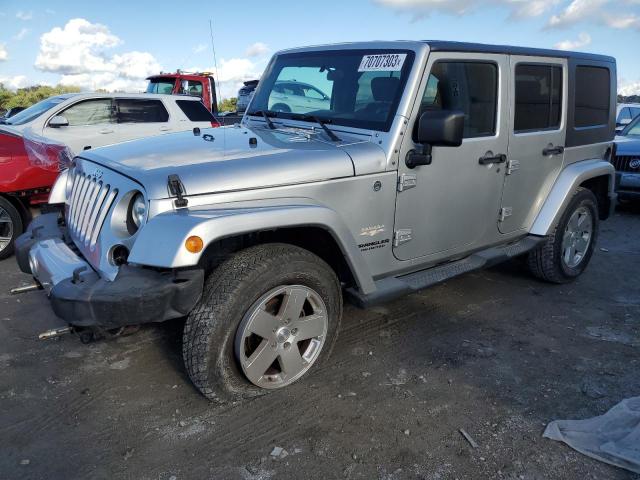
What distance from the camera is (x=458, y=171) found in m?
3.55

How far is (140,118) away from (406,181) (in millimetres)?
6040

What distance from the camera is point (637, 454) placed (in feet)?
7.84

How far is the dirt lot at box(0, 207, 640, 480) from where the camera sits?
96.3 inches

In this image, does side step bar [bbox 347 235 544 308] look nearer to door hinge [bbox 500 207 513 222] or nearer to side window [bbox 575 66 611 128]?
door hinge [bbox 500 207 513 222]

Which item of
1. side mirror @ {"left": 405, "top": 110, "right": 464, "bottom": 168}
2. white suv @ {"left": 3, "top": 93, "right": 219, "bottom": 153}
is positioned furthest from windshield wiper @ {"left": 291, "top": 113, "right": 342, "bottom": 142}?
white suv @ {"left": 3, "top": 93, "right": 219, "bottom": 153}

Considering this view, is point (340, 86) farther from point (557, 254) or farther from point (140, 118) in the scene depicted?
point (140, 118)

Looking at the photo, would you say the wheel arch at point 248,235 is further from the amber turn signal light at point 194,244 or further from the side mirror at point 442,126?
the side mirror at point 442,126

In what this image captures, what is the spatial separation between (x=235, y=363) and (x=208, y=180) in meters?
0.98

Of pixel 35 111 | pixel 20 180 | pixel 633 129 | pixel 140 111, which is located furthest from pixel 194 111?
pixel 633 129

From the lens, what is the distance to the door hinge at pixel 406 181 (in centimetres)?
320

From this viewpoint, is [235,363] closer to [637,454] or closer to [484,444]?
[484,444]

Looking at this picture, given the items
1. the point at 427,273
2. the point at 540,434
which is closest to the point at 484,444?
the point at 540,434

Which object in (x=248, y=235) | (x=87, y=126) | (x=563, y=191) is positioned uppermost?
(x=87, y=126)

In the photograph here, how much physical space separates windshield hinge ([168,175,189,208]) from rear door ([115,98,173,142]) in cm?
572
